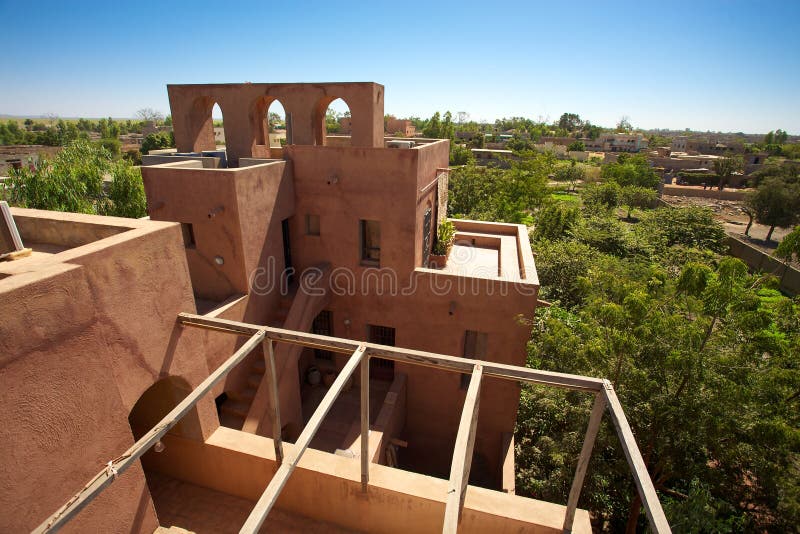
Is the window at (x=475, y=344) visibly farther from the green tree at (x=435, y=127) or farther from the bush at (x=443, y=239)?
A: the green tree at (x=435, y=127)

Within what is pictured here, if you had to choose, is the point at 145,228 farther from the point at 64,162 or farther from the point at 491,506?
the point at 64,162

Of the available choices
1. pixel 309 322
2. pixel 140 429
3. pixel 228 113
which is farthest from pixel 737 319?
pixel 228 113

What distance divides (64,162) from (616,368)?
27.1 m

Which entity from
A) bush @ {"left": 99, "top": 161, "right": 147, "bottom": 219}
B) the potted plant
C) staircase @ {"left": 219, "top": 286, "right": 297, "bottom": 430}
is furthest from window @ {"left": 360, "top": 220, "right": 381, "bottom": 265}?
bush @ {"left": 99, "top": 161, "right": 147, "bottom": 219}

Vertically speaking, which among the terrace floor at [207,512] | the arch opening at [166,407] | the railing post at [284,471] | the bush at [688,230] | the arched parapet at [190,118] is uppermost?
the arched parapet at [190,118]

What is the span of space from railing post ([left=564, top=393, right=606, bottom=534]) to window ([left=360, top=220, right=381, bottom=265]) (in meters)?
7.86

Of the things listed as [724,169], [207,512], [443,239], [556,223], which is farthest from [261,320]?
[724,169]

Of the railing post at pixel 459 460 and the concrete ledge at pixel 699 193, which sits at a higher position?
the railing post at pixel 459 460

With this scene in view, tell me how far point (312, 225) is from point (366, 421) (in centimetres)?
777

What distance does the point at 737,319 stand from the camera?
8.18 m

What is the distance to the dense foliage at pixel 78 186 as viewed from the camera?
18797 millimetres

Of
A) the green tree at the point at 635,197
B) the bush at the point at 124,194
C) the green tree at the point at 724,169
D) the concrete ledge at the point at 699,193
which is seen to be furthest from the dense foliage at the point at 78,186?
the green tree at the point at 724,169

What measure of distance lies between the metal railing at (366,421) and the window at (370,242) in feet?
21.9

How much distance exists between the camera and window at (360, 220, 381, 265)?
11570 mm
